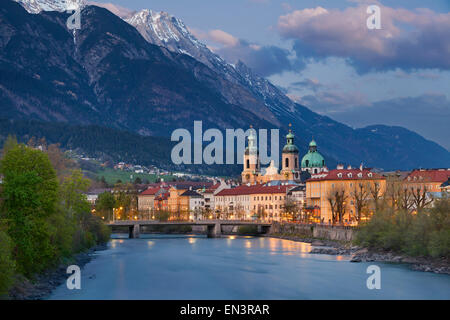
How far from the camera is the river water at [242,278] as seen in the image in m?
53.6

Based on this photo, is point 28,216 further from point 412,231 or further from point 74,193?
point 412,231

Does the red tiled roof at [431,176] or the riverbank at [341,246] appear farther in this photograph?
the red tiled roof at [431,176]

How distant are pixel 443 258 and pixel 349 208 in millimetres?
61403

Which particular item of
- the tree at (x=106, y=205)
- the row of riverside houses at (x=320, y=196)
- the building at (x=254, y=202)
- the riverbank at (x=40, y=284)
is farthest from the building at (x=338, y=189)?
the riverbank at (x=40, y=284)

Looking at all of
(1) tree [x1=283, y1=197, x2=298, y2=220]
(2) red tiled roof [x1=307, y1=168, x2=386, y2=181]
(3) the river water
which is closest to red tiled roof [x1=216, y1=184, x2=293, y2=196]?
(1) tree [x1=283, y1=197, x2=298, y2=220]

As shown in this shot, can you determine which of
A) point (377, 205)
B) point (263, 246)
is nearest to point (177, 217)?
point (263, 246)

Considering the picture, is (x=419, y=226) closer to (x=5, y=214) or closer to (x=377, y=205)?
(x=377, y=205)

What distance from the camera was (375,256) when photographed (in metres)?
77.6

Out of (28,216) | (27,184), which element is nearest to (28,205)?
(28,216)

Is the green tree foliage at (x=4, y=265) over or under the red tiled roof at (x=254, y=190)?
under

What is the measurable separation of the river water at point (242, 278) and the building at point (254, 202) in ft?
234

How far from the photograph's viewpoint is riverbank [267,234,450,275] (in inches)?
2562

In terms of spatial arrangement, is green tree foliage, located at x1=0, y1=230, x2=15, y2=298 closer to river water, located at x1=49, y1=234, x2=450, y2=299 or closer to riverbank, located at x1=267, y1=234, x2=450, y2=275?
river water, located at x1=49, y1=234, x2=450, y2=299

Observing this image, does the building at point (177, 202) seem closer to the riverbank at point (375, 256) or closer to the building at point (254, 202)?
the building at point (254, 202)
